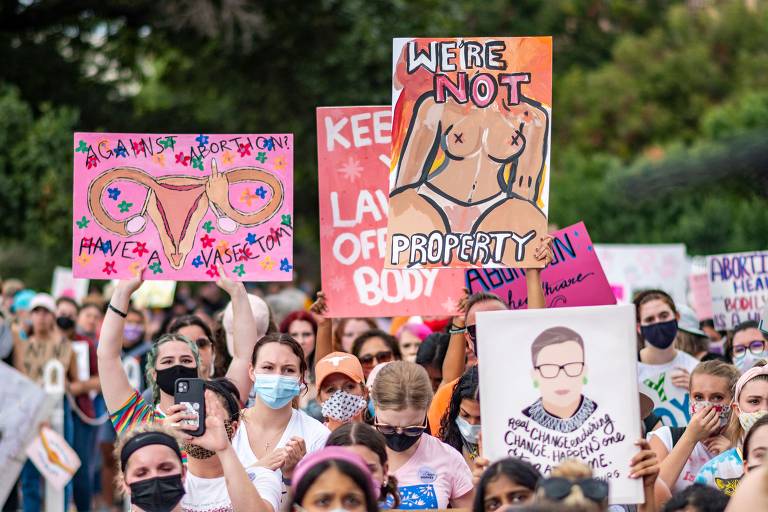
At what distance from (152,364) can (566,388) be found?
7.96 ft

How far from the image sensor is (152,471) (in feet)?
16.1

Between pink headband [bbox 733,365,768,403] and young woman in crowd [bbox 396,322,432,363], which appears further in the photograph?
young woman in crowd [bbox 396,322,432,363]

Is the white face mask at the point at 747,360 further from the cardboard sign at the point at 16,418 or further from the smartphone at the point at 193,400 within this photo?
the cardboard sign at the point at 16,418

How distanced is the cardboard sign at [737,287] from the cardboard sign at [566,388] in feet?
17.0

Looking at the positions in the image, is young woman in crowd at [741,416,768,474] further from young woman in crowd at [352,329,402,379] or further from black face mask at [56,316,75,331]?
black face mask at [56,316,75,331]

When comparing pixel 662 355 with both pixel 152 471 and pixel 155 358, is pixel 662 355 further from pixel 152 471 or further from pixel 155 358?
pixel 152 471

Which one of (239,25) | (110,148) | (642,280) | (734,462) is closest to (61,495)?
(110,148)

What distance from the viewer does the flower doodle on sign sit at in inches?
269

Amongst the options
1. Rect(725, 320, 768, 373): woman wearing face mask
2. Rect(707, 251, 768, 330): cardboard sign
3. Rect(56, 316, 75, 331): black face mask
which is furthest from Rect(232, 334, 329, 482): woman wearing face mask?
Rect(56, 316, 75, 331): black face mask

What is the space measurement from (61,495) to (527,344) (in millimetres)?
6004

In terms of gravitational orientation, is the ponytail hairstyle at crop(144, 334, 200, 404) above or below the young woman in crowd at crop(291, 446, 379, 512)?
above

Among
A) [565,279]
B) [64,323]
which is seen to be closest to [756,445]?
[565,279]

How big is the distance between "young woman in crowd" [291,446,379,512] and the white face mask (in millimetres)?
3499

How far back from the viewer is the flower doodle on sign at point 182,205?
684cm
